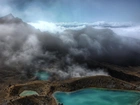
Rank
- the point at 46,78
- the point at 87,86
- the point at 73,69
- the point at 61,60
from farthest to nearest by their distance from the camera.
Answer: the point at 61,60, the point at 73,69, the point at 46,78, the point at 87,86

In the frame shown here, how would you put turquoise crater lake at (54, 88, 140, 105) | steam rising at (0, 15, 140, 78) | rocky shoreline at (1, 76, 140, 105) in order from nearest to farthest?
turquoise crater lake at (54, 88, 140, 105) → rocky shoreline at (1, 76, 140, 105) → steam rising at (0, 15, 140, 78)

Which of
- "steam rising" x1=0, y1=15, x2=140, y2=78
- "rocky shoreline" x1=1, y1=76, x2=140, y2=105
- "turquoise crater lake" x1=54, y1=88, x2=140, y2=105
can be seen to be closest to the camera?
"turquoise crater lake" x1=54, y1=88, x2=140, y2=105

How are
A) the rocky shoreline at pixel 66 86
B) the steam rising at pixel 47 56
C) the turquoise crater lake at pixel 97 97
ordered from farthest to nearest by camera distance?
the steam rising at pixel 47 56, the rocky shoreline at pixel 66 86, the turquoise crater lake at pixel 97 97

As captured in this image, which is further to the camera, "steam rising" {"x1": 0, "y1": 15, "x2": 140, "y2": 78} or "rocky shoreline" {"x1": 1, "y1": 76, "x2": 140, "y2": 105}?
"steam rising" {"x1": 0, "y1": 15, "x2": 140, "y2": 78}

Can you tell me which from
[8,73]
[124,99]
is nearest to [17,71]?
[8,73]

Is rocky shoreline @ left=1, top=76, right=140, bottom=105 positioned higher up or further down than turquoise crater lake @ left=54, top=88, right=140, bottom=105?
higher up

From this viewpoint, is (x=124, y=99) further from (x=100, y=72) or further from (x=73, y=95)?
(x=100, y=72)

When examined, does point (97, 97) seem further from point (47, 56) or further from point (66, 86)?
point (47, 56)

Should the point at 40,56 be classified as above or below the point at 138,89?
above
